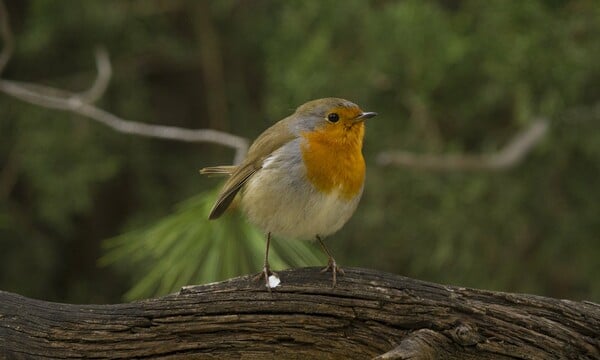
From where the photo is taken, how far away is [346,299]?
3254mm

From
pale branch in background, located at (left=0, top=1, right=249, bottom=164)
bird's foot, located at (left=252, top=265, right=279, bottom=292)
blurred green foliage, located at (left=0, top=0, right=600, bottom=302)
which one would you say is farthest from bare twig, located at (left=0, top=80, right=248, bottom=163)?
blurred green foliage, located at (left=0, top=0, right=600, bottom=302)

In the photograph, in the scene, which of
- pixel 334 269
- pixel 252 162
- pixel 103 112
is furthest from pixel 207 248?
pixel 103 112

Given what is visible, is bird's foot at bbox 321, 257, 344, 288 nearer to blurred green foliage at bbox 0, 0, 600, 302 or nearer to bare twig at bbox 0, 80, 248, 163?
bare twig at bbox 0, 80, 248, 163

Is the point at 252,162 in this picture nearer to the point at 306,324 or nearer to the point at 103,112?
the point at 306,324

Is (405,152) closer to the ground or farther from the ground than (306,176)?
farther from the ground

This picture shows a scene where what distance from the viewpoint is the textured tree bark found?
10.3 feet

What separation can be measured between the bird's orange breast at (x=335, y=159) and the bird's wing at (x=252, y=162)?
0.34 feet

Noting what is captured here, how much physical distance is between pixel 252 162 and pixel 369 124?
266cm

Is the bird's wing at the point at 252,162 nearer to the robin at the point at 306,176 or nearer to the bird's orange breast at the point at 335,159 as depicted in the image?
the robin at the point at 306,176

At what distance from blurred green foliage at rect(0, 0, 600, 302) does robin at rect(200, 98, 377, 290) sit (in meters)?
2.07

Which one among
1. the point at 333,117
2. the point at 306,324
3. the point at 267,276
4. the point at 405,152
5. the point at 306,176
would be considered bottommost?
the point at 306,324

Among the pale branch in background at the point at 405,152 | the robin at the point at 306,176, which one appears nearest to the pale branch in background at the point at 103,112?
the pale branch in background at the point at 405,152

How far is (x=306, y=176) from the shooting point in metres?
3.52

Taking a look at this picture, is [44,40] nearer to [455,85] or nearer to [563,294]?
[455,85]
